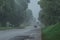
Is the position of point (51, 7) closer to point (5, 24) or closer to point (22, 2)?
point (5, 24)

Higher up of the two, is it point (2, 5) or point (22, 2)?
point (22, 2)

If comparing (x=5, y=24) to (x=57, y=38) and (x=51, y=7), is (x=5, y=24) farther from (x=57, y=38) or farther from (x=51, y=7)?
(x=57, y=38)

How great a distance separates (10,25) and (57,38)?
61.5 metres

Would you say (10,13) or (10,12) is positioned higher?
(10,12)

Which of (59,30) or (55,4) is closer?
(59,30)

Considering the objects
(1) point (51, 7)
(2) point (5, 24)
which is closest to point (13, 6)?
(2) point (5, 24)

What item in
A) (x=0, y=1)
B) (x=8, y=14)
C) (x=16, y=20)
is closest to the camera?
(x=0, y=1)

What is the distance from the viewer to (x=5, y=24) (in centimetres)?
6406

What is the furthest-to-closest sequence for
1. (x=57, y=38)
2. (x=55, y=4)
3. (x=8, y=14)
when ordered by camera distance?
(x=8, y=14) < (x=55, y=4) < (x=57, y=38)

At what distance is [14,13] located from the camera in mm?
62438

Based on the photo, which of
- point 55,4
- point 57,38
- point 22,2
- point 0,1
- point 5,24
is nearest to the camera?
point 57,38

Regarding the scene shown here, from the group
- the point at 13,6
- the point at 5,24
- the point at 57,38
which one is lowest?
the point at 57,38

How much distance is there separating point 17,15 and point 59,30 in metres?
58.1

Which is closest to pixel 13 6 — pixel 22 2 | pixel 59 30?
pixel 22 2
